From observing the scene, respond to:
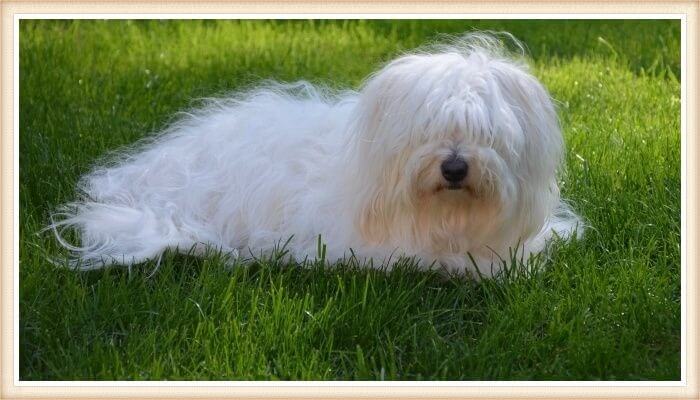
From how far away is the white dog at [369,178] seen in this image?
368cm

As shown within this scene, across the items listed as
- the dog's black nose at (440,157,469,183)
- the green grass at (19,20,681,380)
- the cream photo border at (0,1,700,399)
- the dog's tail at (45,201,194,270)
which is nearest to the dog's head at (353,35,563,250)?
the dog's black nose at (440,157,469,183)

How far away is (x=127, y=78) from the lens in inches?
259

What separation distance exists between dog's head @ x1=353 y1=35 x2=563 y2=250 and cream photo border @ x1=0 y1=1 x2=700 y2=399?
31 centimetres

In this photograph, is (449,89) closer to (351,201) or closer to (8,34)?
(351,201)

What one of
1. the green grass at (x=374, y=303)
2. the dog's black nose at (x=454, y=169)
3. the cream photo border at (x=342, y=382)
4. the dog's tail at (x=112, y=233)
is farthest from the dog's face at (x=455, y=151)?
the dog's tail at (x=112, y=233)

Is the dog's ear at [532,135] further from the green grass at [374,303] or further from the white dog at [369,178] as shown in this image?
the green grass at [374,303]

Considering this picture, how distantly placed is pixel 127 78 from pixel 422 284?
3.32 m

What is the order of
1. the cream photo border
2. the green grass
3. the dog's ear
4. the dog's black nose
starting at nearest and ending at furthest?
the cream photo border → the green grass → the dog's black nose → the dog's ear

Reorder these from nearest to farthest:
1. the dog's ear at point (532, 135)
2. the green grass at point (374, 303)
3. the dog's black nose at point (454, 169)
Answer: the green grass at point (374, 303)
the dog's black nose at point (454, 169)
the dog's ear at point (532, 135)

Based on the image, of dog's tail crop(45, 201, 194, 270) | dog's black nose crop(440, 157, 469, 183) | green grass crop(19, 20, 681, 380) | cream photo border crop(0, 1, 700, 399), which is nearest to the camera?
cream photo border crop(0, 1, 700, 399)

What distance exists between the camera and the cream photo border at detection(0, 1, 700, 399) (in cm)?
324

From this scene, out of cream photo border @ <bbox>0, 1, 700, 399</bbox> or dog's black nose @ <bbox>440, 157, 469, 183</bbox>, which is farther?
dog's black nose @ <bbox>440, 157, 469, 183</bbox>

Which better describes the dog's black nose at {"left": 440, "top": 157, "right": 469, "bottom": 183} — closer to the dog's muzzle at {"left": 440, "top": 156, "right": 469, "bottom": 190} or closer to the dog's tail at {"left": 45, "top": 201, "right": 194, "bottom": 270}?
the dog's muzzle at {"left": 440, "top": 156, "right": 469, "bottom": 190}

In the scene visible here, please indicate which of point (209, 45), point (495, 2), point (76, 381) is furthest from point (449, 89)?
point (209, 45)
